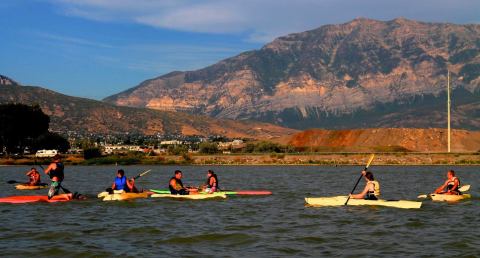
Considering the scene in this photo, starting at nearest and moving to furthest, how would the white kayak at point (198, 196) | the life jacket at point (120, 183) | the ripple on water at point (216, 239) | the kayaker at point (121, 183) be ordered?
the ripple on water at point (216, 239) → the kayaker at point (121, 183) → the life jacket at point (120, 183) → the white kayak at point (198, 196)

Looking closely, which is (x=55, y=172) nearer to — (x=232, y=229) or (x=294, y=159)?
(x=232, y=229)

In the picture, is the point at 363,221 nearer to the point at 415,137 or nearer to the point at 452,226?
the point at 452,226

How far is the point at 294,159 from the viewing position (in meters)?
126

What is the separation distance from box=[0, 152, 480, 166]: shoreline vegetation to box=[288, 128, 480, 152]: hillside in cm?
4559

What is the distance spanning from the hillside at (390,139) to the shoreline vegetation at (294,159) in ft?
150

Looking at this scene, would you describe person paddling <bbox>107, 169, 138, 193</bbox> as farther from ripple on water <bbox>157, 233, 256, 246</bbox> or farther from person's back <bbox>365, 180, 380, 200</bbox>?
ripple on water <bbox>157, 233, 256, 246</bbox>

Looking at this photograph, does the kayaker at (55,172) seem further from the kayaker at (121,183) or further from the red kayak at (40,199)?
the kayaker at (121,183)

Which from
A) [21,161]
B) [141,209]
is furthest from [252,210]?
[21,161]

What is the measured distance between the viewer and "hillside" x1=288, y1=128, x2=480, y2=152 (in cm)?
17575

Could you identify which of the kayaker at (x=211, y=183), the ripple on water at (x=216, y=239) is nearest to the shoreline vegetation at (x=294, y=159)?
the kayaker at (x=211, y=183)

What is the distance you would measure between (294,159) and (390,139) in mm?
66648

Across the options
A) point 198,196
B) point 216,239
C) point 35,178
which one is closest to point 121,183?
point 198,196

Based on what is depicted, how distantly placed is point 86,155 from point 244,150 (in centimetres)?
4067

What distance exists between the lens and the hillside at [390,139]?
176m
